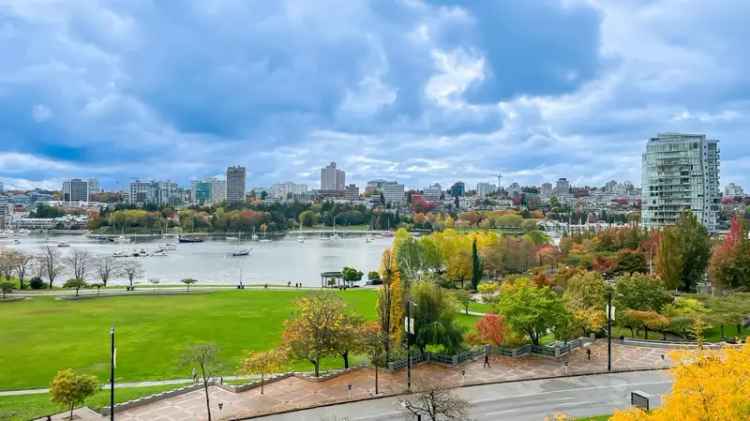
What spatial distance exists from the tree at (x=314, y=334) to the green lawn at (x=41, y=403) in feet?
19.1

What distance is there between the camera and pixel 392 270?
2881cm

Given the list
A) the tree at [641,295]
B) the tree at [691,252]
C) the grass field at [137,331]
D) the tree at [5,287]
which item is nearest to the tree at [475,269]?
the grass field at [137,331]

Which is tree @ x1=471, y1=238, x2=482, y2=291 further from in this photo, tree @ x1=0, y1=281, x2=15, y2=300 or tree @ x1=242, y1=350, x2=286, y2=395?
tree @ x1=0, y1=281, x2=15, y2=300

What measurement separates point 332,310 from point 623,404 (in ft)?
43.8

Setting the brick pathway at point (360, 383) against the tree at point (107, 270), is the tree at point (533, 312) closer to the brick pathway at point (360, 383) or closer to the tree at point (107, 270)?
the brick pathway at point (360, 383)

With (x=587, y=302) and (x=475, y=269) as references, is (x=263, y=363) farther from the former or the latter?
(x=475, y=269)

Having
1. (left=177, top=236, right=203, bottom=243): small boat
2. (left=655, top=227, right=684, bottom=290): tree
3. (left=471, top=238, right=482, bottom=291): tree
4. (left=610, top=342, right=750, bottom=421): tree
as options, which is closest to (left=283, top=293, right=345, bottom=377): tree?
(left=610, top=342, right=750, bottom=421): tree

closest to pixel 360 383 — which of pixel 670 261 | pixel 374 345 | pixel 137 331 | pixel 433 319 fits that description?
pixel 374 345

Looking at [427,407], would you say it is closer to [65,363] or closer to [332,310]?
[332,310]

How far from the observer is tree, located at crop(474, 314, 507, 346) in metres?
29.2

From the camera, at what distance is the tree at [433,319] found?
27.3 meters

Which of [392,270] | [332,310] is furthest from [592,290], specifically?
[332,310]

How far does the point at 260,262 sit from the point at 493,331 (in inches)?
2588

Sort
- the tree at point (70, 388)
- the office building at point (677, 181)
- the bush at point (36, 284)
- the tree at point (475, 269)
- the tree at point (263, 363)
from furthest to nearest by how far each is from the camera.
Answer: the office building at point (677, 181) → the tree at point (475, 269) → the bush at point (36, 284) → the tree at point (263, 363) → the tree at point (70, 388)
